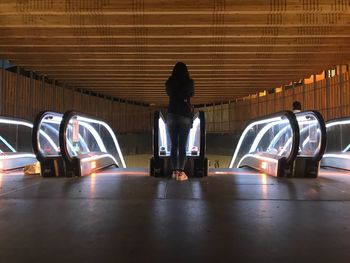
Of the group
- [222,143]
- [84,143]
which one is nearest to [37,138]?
[84,143]

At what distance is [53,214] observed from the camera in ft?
11.3

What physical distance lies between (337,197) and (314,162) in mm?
2233

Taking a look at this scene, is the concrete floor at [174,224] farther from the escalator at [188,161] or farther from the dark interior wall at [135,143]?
the dark interior wall at [135,143]

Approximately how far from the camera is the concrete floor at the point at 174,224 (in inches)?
Answer: 95.1

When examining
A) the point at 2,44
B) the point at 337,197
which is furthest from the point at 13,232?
the point at 2,44

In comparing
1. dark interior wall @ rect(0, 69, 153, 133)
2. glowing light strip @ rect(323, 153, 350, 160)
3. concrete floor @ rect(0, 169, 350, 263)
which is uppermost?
dark interior wall @ rect(0, 69, 153, 133)

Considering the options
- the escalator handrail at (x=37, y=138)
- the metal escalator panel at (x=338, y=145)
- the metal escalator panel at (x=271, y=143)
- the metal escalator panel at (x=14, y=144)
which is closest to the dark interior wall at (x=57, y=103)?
the metal escalator panel at (x=14, y=144)

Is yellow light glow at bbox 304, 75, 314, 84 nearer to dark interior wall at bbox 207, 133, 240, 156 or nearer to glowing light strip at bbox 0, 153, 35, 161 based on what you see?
dark interior wall at bbox 207, 133, 240, 156

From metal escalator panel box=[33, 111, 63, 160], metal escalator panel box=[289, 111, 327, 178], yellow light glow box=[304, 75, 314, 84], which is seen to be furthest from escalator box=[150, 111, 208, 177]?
yellow light glow box=[304, 75, 314, 84]

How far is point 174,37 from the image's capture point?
428 inches

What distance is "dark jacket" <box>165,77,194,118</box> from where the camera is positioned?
5.78 meters

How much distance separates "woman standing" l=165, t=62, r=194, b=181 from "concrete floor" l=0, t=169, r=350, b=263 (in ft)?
2.95

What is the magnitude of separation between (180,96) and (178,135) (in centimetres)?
61

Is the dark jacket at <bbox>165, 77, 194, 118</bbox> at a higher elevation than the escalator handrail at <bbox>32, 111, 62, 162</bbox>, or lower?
higher
